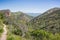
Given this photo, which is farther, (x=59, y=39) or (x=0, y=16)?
(x=59, y=39)

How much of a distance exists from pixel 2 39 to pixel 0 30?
1.79 m

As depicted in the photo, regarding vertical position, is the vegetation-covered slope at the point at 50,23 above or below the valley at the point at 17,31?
below

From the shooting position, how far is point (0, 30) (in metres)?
10.2

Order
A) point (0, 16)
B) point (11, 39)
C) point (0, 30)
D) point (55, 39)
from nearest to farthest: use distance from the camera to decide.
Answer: point (11, 39)
point (0, 30)
point (0, 16)
point (55, 39)

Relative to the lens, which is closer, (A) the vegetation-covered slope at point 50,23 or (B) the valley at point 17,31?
(B) the valley at point 17,31

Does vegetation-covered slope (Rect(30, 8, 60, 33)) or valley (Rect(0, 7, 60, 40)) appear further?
vegetation-covered slope (Rect(30, 8, 60, 33))

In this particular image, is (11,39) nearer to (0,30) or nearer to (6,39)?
Result: (6,39)

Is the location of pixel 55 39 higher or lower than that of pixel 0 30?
lower

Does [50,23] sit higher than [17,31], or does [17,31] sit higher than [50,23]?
[17,31]

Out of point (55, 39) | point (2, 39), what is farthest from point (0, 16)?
point (2, 39)

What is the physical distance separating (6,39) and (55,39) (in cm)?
1431

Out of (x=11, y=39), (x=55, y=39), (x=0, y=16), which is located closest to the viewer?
(x=11, y=39)

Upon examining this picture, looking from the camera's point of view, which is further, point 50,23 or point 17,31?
point 50,23

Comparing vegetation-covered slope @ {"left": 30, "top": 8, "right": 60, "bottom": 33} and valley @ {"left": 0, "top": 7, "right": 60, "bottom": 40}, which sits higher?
valley @ {"left": 0, "top": 7, "right": 60, "bottom": 40}
